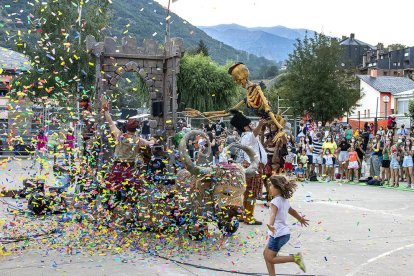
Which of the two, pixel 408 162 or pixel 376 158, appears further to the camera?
pixel 376 158

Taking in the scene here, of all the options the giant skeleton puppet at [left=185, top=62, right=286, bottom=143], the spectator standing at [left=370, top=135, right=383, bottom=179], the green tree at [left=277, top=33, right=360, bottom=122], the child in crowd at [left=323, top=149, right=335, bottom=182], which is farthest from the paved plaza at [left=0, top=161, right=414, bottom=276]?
the green tree at [left=277, top=33, right=360, bottom=122]

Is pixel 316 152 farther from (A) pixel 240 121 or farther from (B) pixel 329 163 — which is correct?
(A) pixel 240 121

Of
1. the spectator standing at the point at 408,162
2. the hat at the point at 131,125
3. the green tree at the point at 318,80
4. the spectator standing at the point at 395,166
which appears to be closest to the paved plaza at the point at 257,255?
the hat at the point at 131,125

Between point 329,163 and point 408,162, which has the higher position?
point 408,162

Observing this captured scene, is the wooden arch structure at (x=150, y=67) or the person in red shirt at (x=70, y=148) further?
the wooden arch structure at (x=150, y=67)

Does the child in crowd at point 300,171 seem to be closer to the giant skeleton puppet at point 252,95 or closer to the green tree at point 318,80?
the giant skeleton puppet at point 252,95

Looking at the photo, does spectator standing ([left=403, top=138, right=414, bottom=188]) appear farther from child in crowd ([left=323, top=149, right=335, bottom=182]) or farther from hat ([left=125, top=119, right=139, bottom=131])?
hat ([left=125, top=119, right=139, bottom=131])

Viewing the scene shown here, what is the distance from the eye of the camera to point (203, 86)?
5344cm

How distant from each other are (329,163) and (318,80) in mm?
18412

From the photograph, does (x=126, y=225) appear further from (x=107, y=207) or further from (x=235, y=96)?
(x=235, y=96)

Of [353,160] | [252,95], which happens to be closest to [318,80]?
[353,160]

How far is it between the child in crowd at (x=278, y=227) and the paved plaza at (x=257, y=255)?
2.47 ft

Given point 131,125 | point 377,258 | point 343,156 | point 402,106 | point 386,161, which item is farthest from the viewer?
point 402,106

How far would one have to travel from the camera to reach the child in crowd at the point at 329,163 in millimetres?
22528
